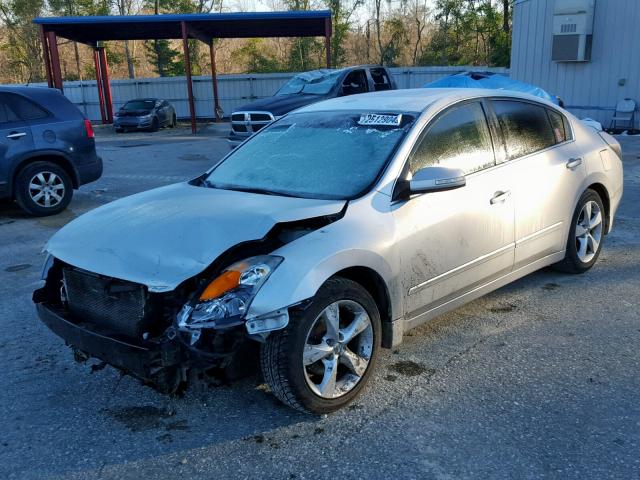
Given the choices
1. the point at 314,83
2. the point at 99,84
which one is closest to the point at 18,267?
the point at 314,83

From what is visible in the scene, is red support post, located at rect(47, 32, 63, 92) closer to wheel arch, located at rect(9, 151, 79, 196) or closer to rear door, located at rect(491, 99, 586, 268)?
wheel arch, located at rect(9, 151, 79, 196)

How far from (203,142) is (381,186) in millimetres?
16094

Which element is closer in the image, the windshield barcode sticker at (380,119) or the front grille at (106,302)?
the front grille at (106,302)

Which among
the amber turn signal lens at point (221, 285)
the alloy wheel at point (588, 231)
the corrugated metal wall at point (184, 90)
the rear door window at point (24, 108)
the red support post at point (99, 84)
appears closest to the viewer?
the amber turn signal lens at point (221, 285)

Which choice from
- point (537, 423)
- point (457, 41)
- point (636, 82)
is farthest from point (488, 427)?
point (457, 41)

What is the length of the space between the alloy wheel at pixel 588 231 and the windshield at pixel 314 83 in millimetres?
7822

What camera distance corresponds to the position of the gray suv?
26.8ft

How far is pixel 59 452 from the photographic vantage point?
3016 mm

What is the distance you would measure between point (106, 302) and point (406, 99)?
7.89 feet

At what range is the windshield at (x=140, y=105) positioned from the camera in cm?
2392

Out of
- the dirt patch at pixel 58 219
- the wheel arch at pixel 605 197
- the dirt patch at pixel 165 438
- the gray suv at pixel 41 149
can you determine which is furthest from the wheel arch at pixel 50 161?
the wheel arch at pixel 605 197

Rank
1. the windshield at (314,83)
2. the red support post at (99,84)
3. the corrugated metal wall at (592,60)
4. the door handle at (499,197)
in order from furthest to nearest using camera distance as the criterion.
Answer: the red support post at (99,84) < the corrugated metal wall at (592,60) < the windshield at (314,83) < the door handle at (499,197)

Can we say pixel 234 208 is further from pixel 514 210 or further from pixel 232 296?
pixel 514 210

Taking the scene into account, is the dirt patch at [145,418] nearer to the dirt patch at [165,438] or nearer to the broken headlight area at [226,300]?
the dirt patch at [165,438]
